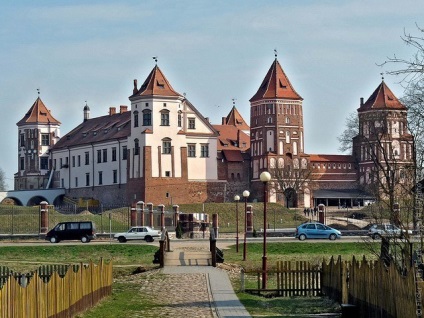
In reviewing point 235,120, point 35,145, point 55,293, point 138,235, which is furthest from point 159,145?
point 55,293

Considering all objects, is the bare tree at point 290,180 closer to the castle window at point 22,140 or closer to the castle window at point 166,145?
the castle window at point 166,145

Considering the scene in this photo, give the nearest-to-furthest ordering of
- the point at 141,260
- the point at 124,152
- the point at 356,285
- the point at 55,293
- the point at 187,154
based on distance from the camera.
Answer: the point at 55,293 → the point at 356,285 → the point at 141,260 → the point at 187,154 → the point at 124,152

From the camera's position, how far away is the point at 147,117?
332 feet

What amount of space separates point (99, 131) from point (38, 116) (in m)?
19.1

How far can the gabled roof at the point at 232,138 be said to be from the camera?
120 m

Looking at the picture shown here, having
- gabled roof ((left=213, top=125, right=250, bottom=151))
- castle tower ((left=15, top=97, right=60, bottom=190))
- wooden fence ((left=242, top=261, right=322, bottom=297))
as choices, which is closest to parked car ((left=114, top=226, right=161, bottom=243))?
wooden fence ((left=242, top=261, right=322, bottom=297))

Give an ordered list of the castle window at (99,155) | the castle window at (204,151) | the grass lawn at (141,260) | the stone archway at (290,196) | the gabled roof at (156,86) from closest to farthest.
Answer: the grass lawn at (141,260) → the gabled roof at (156,86) → the castle window at (204,151) → the stone archway at (290,196) → the castle window at (99,155)

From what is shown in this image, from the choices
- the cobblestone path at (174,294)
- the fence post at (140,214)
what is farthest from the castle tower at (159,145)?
the cobblestone path at (174,294)

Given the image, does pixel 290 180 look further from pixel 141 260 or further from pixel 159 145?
pixel 141 260

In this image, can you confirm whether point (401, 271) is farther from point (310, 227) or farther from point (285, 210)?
point (285, 210)

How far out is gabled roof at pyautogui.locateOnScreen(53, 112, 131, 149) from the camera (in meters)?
108

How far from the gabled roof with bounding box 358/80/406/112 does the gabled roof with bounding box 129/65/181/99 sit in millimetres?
26721

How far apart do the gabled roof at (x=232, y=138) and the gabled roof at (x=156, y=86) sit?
1714 cm

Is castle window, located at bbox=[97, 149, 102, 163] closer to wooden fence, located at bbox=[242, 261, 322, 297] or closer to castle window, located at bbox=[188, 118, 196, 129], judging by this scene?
castle window, located at bbox=[188, 118, 196, 129]
